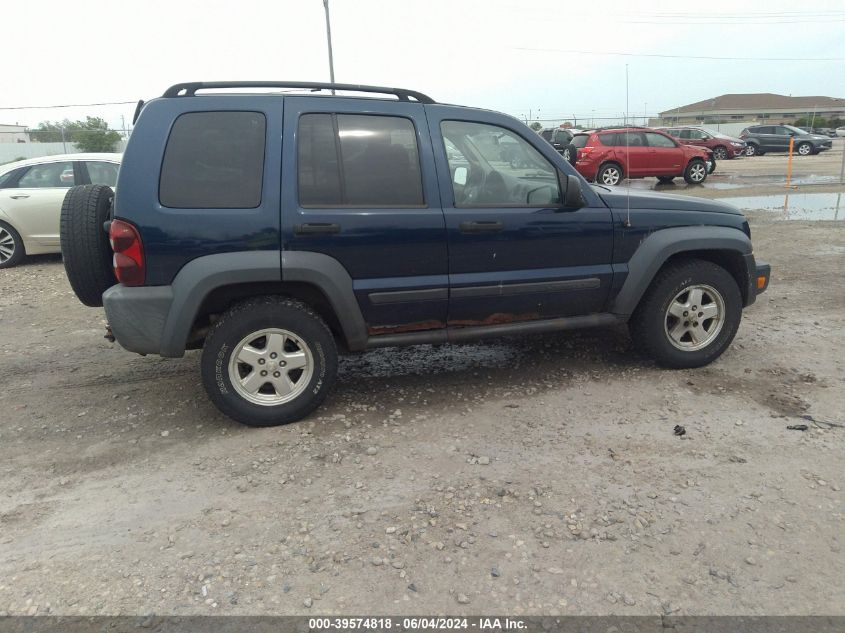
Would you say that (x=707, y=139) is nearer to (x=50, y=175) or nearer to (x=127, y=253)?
(x=50, y=175)

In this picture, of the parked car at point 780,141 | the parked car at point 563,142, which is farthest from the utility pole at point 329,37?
the parked car at point 780,141

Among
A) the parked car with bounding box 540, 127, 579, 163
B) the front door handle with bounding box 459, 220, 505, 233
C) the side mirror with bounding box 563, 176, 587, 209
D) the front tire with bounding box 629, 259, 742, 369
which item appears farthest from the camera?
the parked car with bounding box 540, 127, 579, 163

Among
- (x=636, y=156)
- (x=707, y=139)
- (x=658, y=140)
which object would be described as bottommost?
(x=636, y=156)

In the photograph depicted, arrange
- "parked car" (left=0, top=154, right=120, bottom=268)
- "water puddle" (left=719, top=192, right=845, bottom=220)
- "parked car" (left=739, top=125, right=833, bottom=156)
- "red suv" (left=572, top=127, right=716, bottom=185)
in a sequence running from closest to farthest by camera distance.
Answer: "parked car" (left=0, top=154, right=120, bottom=268)
"water puddle" (left=719, top=192, right=845, bottom=220)
"red suv" (left=572, top=127, right=716, bottom=185)
"parked car" (left=739, top=125, right=833, bottom=156)

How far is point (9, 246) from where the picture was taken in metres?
8.41

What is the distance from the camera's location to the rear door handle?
11.3 ft

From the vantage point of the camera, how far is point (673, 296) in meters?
4.28

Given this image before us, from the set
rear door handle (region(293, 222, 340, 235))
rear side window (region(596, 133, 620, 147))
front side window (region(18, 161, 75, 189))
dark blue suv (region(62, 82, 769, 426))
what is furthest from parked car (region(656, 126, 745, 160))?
rear door handle (region(293, 222, 340, 235))

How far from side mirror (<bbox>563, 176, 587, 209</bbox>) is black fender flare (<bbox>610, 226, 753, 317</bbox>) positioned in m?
0.58

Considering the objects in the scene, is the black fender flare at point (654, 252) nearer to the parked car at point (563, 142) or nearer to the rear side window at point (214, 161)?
the parked car at point (563, 142)

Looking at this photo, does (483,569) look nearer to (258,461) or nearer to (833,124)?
(258,461)

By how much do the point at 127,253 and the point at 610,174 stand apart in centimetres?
1608

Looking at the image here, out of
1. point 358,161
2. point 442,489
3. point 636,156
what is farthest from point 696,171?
point 442,489

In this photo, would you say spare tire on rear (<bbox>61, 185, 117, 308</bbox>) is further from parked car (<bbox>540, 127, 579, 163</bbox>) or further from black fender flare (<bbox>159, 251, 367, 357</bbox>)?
parked car (<bbox>540, 127, 579, 163</bbox>)
